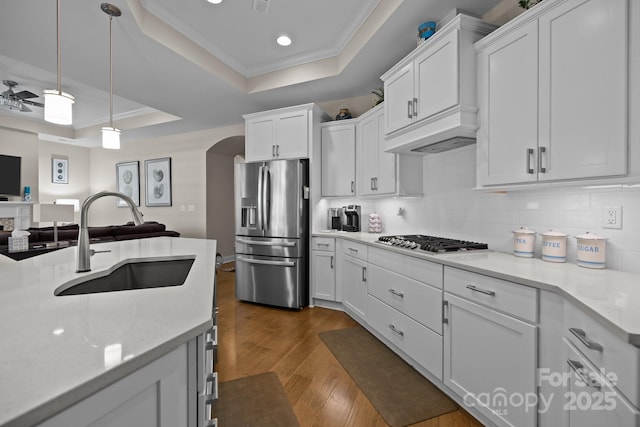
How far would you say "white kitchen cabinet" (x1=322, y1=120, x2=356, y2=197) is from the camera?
352cm

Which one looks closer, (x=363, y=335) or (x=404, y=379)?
(x=404, y=379)

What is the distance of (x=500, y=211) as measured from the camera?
2.14 m

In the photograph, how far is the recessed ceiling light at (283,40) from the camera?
294 centimetres

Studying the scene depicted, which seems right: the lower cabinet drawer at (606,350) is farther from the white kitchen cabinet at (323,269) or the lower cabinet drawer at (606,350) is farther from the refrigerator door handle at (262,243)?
the refrigerator door handle at (262,243)

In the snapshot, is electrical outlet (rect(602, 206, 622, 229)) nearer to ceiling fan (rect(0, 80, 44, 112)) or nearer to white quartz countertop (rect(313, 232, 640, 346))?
white quartz countertop (rect(313, 232, 640, 346))

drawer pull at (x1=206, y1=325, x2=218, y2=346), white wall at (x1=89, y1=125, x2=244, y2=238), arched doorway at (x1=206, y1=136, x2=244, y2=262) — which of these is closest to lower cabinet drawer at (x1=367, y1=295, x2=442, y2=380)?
drawer pull at (x1=206, y1=325, x2=218, y2=346)

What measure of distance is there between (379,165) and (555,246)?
1.75 m

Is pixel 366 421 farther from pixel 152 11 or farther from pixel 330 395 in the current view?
pixel 152 11

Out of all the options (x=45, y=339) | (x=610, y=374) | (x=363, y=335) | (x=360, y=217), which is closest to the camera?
(x=45, y=339)

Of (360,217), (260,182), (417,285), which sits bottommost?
(417,285)

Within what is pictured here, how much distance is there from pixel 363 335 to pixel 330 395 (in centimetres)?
94

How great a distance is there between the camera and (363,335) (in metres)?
2.75

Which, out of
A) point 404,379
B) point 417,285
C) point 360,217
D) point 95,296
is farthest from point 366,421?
point 360,217

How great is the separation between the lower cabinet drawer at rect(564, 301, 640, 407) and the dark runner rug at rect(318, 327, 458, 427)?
961 mm
